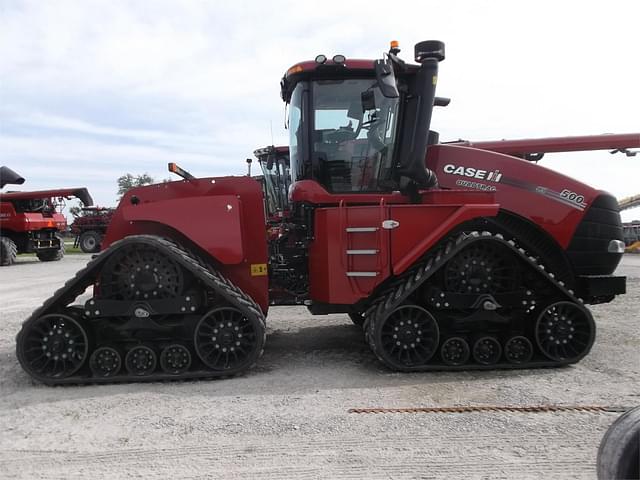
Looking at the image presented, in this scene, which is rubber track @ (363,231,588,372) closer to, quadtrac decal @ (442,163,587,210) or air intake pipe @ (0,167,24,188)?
quadtrac decal @ (442,163,587,210)

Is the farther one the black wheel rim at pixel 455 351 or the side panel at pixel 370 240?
the side panel at pixel 370 240

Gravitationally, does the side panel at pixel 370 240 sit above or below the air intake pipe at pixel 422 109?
below

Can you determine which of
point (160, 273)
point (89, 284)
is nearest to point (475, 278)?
point (160, 273)

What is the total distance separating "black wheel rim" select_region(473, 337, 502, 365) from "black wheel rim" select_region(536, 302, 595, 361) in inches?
16.0

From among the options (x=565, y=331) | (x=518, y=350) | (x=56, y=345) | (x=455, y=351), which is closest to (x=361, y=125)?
(x=455, y=351)

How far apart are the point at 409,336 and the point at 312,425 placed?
150 cm

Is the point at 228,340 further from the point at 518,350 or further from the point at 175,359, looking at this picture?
the point at 518,350

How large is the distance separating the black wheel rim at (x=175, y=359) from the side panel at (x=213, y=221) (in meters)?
0.82

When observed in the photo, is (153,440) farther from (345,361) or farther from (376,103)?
(376,103)

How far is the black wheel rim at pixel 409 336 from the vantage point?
452cm

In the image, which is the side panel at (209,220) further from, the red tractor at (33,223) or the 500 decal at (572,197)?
the red tractor at (33,223)

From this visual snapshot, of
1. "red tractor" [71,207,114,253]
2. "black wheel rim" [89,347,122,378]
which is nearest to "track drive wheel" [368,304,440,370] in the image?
"black wheel rim" [89,347,122,378]

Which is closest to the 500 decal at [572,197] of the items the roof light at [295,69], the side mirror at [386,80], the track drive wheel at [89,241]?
the side mirror at [386,80]

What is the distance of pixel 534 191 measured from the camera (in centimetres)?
501
